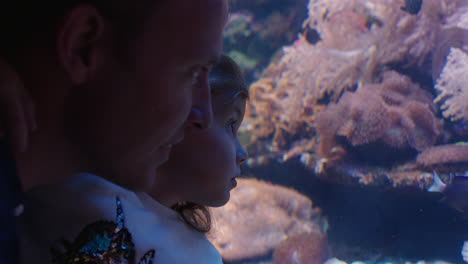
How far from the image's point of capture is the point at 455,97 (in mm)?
4191

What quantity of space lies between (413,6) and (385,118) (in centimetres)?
191

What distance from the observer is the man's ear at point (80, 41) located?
2.04ft

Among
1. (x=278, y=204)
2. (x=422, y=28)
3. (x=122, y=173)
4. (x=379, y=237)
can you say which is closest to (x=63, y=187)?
(x=122, y=173)

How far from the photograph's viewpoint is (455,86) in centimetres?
425

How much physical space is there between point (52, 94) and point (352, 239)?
4513 mm

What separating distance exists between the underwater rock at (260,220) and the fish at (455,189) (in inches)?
59.7

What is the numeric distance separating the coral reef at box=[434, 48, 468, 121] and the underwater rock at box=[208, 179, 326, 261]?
204 centimetres

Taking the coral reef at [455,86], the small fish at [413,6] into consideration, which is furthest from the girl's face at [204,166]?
the small fish at [413,6]

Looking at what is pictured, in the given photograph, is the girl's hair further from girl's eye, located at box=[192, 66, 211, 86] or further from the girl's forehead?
girl's eye, located at box=[192, 66, 211, 86]

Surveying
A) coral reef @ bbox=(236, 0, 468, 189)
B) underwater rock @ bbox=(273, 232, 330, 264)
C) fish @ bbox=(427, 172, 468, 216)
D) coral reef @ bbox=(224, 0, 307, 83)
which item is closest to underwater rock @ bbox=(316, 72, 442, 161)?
coral reef @ bbox=(236, 0, 468, 189)

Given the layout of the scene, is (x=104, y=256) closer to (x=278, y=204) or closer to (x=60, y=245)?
(x=60, y=245)

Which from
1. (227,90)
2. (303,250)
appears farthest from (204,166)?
(303,250)

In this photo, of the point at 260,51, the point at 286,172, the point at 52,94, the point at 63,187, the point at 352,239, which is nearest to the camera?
the point at 52,94

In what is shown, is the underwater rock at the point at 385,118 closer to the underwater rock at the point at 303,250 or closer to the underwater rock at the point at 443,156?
the underwater rock at the point at 443,156
